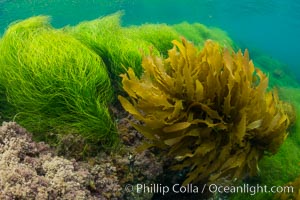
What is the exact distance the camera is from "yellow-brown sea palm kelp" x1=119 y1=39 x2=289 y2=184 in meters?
2.95

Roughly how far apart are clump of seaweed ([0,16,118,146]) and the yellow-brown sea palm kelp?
1.29 ft

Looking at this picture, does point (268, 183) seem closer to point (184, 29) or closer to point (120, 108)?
point (120, 108)

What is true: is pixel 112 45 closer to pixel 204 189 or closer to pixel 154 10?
pixel 204 189

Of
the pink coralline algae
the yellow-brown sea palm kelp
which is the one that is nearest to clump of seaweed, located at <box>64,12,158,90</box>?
the yellow-brown sea palm kelp

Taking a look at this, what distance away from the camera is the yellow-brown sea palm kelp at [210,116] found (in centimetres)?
295

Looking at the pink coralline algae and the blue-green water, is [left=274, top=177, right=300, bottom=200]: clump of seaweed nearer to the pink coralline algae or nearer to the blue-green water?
the pink coralline algae

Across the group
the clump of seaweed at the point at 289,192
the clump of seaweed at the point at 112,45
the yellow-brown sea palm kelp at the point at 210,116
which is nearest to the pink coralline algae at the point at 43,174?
the yellow-brown sea palm kelp at the point at 210,116

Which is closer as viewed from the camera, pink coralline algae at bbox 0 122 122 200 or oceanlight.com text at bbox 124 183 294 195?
pink coralline algae at bbox 0 122 122 200

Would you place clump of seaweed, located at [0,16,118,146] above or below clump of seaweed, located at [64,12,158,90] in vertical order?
below

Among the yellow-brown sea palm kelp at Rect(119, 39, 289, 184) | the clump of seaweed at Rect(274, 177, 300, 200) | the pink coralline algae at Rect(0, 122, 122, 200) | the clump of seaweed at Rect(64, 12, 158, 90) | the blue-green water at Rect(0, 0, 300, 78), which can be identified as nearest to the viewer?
the pink coralline algae at Rect(0, 122, 122, 200)

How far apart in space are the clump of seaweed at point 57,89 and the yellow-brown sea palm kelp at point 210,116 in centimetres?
39

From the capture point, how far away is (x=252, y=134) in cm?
309

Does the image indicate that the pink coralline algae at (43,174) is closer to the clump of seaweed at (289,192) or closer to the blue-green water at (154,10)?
the clump of seaweed at (289,192)

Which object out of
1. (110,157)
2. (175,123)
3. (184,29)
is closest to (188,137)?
(175,123)
